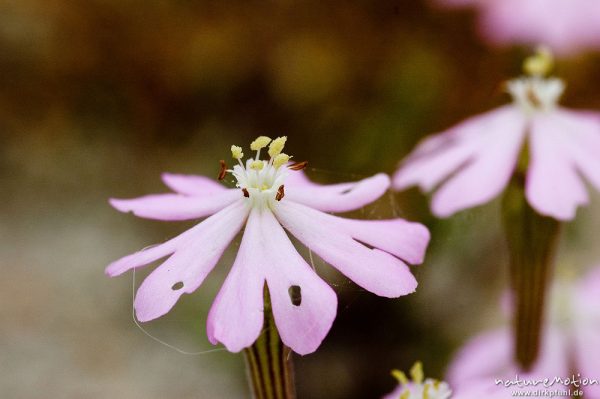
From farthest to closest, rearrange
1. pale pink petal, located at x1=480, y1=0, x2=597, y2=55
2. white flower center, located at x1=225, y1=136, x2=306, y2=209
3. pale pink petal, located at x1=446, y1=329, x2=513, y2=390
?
pale pink petal, located at x1=480, y1=0, x2=597, y2=55 < pale pink petal, located at x1=446, y1=329, x2=513, y2=390 < white flower center, located at x1=225, y1=136, x2=306, y2=209

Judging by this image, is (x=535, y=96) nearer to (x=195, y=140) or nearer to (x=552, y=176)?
(x=552, y=176)

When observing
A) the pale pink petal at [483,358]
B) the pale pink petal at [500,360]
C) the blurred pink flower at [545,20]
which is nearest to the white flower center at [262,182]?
the pale pink petal at [500,360]

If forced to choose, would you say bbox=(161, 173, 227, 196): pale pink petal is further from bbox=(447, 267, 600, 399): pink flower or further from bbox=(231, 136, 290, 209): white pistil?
bbox=(447, 267, 600, 399): pink flower

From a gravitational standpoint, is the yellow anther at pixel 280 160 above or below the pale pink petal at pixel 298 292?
above

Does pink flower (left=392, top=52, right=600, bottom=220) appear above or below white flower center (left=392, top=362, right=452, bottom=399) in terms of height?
above

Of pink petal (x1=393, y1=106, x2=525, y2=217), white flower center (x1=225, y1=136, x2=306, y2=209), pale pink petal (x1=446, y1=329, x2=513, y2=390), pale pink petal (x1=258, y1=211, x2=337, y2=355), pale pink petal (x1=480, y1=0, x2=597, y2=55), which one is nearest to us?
pale pink petal (x1=258, y1=211, x2=337, y2=355)

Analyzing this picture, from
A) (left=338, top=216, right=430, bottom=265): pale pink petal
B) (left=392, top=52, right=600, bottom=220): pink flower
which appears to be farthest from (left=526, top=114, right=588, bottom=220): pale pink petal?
(left=338, top=216, right=430, bottom=265): pale pink petal

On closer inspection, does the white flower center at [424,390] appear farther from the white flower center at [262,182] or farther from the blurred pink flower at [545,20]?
the blurred pink flower at [545,20]

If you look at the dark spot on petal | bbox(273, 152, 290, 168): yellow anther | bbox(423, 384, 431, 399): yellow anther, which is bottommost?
bbox(423, 384, 431, 399): yellow anther

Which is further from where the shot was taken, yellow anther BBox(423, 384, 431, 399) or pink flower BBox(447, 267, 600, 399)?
pink flower BBox(447, 267, 600, 399)
